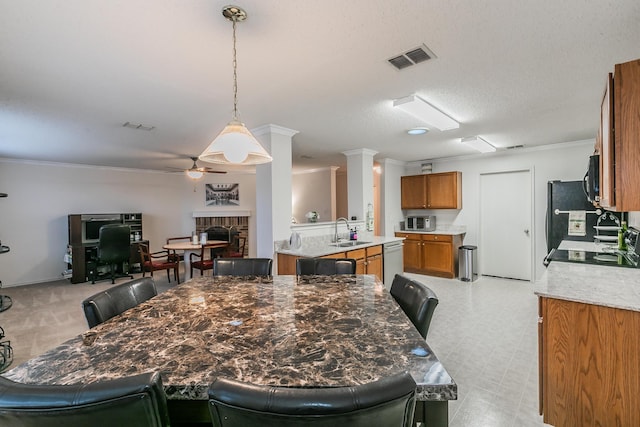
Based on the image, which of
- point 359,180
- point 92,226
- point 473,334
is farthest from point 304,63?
point 92,226

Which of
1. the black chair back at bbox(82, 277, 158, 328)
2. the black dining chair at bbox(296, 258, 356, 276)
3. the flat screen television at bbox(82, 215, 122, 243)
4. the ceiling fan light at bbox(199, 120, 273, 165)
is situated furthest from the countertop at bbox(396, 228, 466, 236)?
the flat screen television at bbox(82, 215, 122, 243)

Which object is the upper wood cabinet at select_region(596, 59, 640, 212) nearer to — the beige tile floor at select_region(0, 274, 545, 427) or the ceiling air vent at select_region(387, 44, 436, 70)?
the ceiling air vent at select_region(387, 44, 436, 70)

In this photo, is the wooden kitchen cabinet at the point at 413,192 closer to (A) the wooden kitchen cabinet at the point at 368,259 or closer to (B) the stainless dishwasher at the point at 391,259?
(B) the stainless dishwasher at the point at 391,259

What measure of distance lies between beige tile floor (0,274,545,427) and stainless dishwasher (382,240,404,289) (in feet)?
2.50

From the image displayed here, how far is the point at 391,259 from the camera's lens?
4629 millimetres

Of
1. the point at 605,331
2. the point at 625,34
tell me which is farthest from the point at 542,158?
the point at 605,331

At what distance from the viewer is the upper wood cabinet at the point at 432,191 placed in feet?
19.0

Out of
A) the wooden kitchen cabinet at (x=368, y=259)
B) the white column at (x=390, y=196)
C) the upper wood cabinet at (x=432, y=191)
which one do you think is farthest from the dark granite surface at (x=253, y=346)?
the upper wood cabinet at (x=432, y=191)

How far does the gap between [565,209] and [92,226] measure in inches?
322

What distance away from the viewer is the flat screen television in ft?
19.9

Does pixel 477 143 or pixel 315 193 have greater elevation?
pixel 477 143

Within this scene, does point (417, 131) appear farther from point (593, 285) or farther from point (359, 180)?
point (593, 285)

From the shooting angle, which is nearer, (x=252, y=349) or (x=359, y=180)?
(x=252, y=349)

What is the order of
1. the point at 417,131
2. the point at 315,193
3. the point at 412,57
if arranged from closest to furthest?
the point at 412,57 → the point at 417,131 → the point at 315,193
